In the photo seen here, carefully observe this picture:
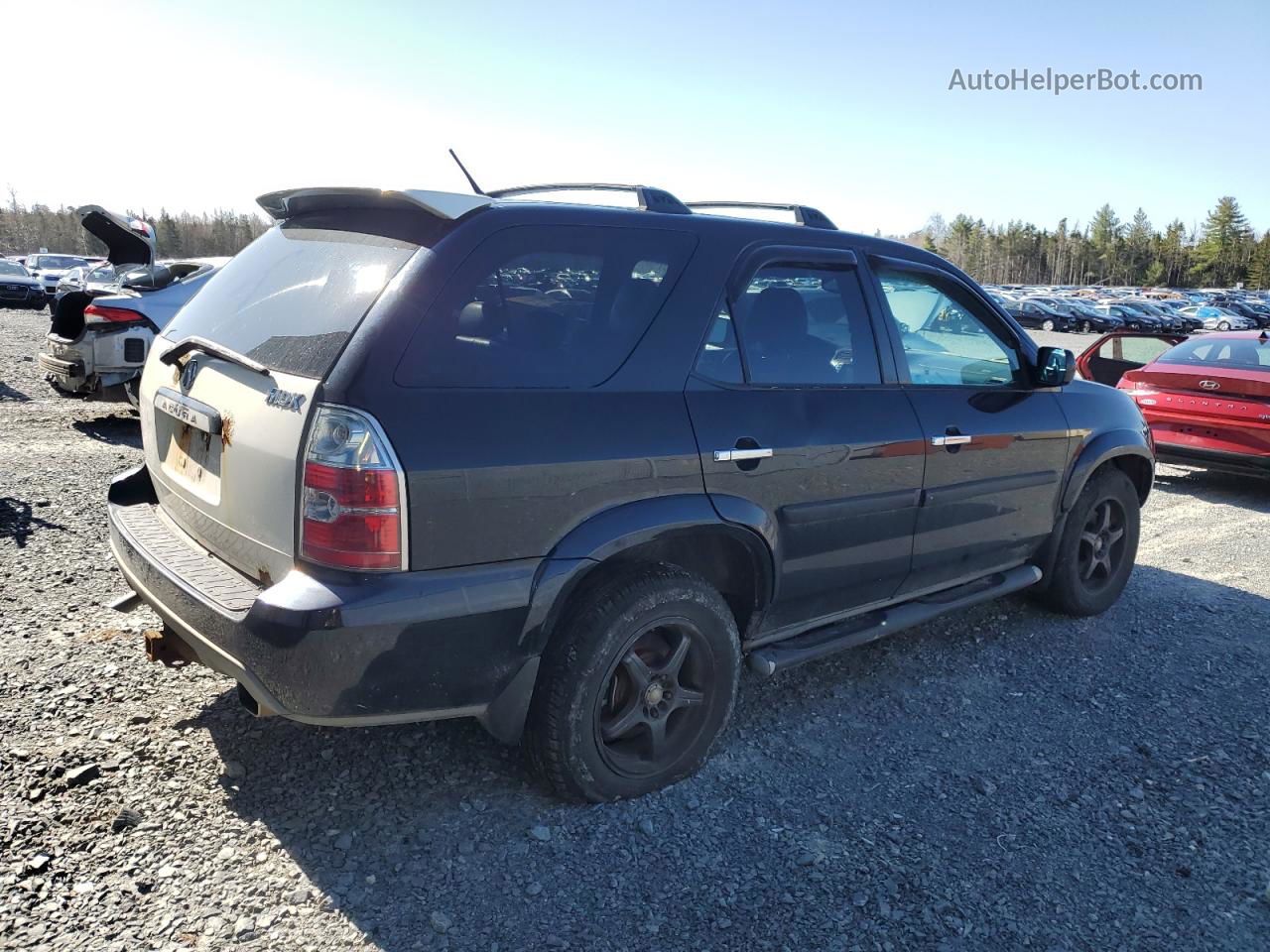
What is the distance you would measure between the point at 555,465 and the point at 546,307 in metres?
0.52

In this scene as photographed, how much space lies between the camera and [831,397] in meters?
3.40

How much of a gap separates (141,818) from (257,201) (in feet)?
6.75

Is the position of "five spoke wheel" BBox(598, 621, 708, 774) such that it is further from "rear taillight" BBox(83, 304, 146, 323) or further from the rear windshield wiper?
"rear taillight" BBox(83, 304, 146, 323)

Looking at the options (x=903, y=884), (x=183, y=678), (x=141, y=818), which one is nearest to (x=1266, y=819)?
(x=903, y=884)

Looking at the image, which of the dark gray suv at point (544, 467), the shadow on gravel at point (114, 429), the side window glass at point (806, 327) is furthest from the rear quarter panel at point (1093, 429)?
the shadow on gravel at point (114, 429)

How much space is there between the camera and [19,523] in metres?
5.43

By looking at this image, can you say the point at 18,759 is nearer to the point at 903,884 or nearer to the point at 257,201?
the point at 257,201

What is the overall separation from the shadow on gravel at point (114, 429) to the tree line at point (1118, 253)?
397 feet

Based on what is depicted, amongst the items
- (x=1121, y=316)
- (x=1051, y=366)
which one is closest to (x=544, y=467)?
(x=1051, y=366)

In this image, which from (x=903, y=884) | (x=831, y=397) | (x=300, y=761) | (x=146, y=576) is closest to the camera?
(x=903, y=884)

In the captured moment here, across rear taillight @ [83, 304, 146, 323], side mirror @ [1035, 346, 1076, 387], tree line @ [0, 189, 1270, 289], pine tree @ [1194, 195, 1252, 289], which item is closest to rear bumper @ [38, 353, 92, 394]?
rear taillight @ [83, 304, 146, 323]

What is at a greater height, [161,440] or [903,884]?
[161,440]

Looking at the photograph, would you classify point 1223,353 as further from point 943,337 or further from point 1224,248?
point 1224,248

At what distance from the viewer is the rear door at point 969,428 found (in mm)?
3787
